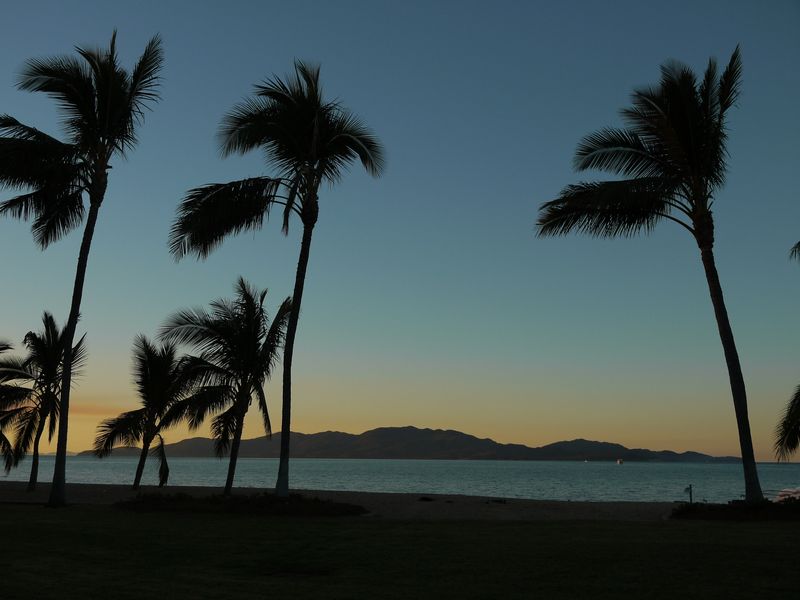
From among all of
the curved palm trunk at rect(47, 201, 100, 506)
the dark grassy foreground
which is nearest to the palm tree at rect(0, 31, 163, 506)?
the curved palm trunk at rect(47, 201, 100, 506)

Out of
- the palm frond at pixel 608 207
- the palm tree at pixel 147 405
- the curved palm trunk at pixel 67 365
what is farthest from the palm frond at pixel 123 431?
the palm frond at pixel 608 207

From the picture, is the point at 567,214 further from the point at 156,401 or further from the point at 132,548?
the point at 156,401

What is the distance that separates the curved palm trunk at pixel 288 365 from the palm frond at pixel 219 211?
1.51 meters

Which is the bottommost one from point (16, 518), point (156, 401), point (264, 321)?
point (16, 518)

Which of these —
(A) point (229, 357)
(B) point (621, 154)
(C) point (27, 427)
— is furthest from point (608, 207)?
(C) point (27, 427)

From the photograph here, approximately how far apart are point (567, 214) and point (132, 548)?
1488 centimetres

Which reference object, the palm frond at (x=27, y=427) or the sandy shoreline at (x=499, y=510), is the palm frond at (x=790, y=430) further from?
Result: the palm frond at (x=27, y=427)

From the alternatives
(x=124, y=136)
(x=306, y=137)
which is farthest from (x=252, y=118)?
(x=124, y=136)

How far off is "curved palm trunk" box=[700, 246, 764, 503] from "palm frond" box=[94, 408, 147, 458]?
23933mm

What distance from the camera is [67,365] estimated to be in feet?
66.4

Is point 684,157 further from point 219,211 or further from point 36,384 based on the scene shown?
point 36,384

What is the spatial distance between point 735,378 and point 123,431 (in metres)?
24.7

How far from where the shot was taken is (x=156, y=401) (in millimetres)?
32281

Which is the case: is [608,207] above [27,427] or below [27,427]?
above
